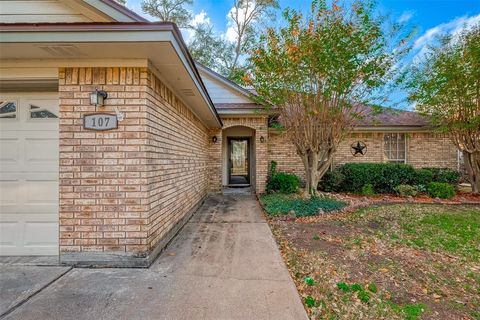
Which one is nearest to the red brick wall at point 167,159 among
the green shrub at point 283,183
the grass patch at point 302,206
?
the grass patch at point 302,206

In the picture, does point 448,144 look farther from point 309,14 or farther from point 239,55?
point 239,55

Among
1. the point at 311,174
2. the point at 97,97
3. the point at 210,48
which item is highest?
the point at 210,48

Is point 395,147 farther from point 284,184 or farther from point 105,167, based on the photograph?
point 105,167

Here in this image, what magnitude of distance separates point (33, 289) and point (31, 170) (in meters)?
1.63

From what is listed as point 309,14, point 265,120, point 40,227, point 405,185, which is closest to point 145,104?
point 40,227

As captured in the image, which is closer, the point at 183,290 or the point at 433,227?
the point at 183,290

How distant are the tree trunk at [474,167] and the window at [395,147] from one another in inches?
87.7

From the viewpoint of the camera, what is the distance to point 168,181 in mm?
4227

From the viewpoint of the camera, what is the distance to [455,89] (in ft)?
26.9

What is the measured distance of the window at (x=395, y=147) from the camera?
11.0 meters

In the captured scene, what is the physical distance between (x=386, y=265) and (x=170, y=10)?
19.9 m

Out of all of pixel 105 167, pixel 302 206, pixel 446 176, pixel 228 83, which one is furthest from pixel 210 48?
pixel 105 167

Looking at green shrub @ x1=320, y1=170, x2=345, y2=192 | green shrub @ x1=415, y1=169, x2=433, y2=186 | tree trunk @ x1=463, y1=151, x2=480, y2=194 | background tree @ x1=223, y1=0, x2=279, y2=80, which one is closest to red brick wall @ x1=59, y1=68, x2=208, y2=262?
green shrub @ x1=320, y1=170, x2=345, y2=192

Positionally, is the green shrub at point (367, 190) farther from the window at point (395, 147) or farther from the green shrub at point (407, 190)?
the window at point (395, 147)
